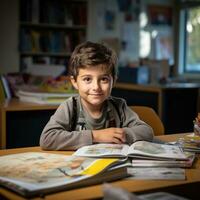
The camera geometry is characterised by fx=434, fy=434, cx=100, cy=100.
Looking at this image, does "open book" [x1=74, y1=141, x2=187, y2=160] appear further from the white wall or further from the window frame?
the window frame

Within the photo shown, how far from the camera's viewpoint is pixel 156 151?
49.0 inches

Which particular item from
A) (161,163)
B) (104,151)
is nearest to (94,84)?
(104,151)

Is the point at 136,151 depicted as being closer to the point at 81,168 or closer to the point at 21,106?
the point at 81,168

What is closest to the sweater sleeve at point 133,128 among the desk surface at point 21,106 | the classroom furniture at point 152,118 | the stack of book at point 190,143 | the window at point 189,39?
the stack of book at point 190,143

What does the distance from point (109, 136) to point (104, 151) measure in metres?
0.19

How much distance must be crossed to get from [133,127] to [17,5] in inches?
142

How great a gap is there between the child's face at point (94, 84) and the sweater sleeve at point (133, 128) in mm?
120

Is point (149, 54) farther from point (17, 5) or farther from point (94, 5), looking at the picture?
point (17, 5)

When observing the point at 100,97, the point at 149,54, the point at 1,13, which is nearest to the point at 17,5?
the point at 1,13

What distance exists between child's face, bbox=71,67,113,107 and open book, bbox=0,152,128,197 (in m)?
0.38

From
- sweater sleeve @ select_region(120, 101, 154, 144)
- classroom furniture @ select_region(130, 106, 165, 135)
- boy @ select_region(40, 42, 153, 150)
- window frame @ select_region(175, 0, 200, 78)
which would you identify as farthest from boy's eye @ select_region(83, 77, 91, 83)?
window frame @ select_region(175, 0, 200, 78)

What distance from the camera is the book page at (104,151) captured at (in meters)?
1.19

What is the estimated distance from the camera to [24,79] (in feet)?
10.1

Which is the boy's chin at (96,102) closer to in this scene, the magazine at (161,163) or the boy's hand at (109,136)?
the boy's hand at (109,136)
